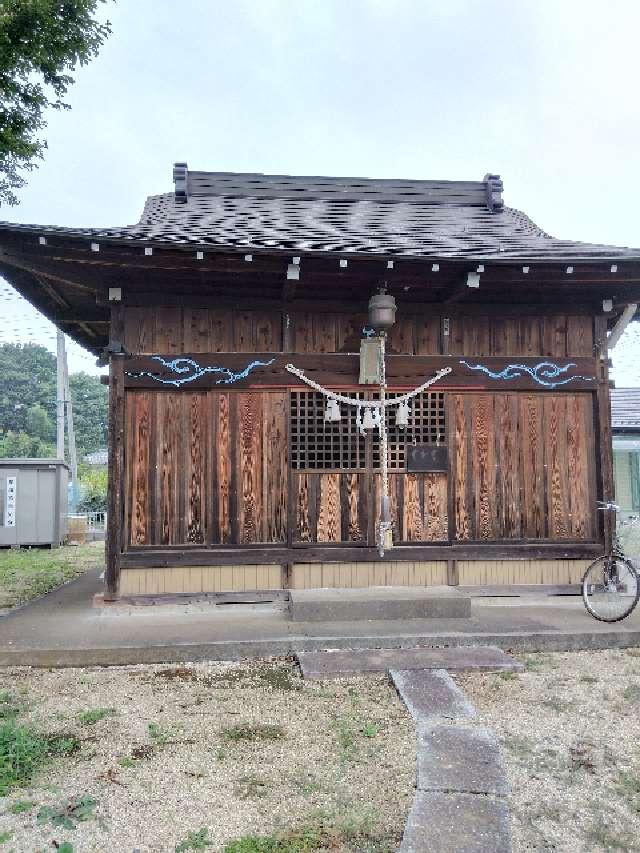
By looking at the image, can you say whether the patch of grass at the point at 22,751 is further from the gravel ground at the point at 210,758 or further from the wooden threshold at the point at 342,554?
the wooden threshold at the point at 342,554

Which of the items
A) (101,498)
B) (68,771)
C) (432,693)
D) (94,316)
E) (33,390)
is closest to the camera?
(68,771)

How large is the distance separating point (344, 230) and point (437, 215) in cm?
240

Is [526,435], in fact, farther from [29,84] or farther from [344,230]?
[29,84]

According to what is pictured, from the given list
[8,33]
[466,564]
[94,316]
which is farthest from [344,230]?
[8,33]

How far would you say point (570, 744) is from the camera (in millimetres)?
3635

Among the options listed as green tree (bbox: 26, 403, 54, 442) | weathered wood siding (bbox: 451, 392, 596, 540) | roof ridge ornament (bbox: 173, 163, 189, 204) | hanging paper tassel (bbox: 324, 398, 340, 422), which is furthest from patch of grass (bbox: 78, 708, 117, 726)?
green tree (bbox: 26, 403, 54, 442)

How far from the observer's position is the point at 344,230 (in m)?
7.90

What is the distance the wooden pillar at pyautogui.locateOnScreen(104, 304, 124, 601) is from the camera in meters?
6.61

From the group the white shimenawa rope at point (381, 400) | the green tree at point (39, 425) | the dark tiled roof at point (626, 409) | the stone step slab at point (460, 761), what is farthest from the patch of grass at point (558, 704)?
the green tree at point (39, 425)

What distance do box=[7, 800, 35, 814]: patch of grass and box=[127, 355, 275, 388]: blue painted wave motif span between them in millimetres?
4563

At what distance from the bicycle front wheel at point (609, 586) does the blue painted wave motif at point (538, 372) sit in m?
2.15

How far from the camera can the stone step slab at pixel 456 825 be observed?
2525 mm

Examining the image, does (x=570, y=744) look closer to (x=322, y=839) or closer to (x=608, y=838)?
(x=608, y=838)

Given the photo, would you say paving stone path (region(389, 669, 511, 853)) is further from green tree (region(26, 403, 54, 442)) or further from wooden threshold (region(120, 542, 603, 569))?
green tree (region(26, 403, 54, 442))
